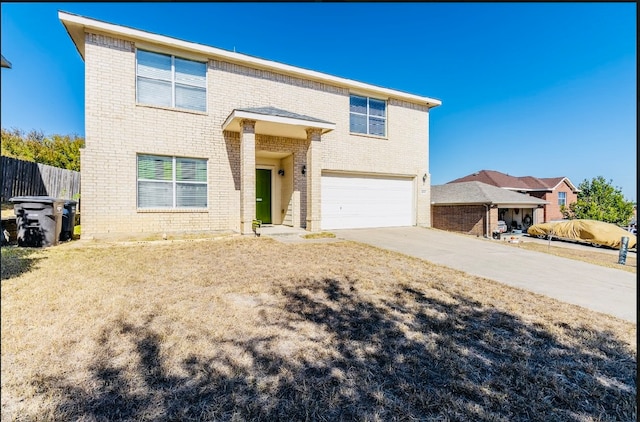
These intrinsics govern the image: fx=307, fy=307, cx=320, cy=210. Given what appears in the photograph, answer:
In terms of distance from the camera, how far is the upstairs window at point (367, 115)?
12398mm

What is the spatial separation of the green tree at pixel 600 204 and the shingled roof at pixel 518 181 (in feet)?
10.2

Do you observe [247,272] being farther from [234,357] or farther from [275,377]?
[275,377]

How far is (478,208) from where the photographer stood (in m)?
22.0

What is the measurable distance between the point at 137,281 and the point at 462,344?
4.38m

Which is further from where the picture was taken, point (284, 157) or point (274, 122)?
point (284, 157)

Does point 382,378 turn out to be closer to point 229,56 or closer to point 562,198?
point 229,56

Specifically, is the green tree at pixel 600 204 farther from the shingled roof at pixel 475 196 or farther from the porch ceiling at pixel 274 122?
the porch ceiling at pixel 274 122

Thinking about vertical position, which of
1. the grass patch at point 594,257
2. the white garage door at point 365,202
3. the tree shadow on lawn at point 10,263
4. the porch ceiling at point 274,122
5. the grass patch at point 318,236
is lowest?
the grass patch at point 594,257

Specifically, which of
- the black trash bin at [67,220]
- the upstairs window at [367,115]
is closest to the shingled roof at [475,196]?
the upstairs window at [367,115]

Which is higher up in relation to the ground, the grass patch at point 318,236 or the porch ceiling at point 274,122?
the porch ceiling at point 274,122

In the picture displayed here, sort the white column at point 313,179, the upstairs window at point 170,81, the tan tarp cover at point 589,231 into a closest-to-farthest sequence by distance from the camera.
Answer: the upstairs window at point 170,81 → the white column at point 313,179 → the tan tarp cover at point 589,231

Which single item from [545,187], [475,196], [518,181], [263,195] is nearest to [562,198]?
[545,187]

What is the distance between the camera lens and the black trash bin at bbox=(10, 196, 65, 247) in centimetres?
665

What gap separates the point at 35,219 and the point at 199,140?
4.48 m
